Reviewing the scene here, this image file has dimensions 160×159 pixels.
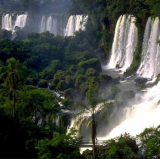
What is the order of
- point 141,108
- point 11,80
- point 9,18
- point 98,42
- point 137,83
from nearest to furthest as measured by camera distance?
point 11,80
point 141,108
point 137,83
point 98,42
point 9,18

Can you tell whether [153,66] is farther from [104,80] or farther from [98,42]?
[98,42]

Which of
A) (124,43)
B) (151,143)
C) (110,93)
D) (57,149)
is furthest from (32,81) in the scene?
(151,143)


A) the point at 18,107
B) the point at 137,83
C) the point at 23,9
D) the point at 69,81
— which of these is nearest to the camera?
the point at 18,107

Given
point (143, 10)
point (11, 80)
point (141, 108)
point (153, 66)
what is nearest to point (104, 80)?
point (153, 66)

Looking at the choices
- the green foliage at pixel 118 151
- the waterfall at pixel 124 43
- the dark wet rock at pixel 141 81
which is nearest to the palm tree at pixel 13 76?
the green foliage at pixel 118 151

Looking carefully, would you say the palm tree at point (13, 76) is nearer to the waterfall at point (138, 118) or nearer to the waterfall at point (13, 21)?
the waterfall at point (138, 118)

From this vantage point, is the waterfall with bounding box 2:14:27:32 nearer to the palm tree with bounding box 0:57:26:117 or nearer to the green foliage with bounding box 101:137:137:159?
the palm tree with bounding box 0:57:26:117

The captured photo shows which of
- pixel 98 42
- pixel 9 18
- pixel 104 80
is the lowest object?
pixel 104 80
